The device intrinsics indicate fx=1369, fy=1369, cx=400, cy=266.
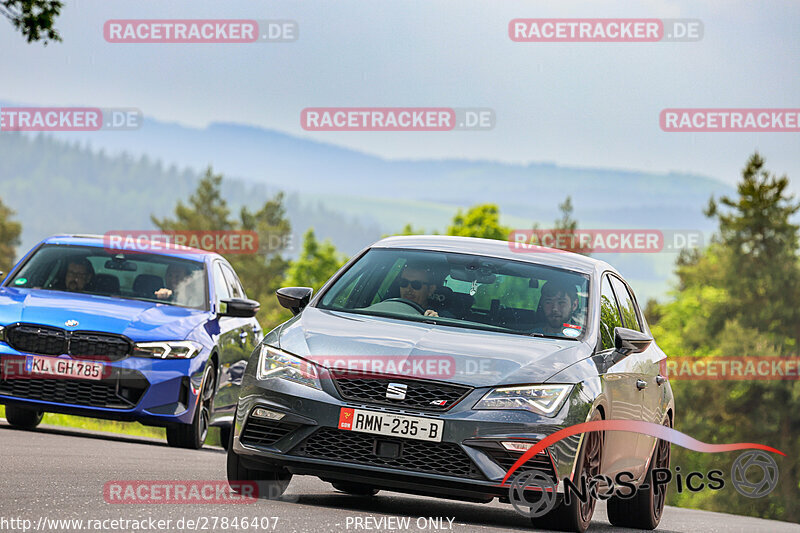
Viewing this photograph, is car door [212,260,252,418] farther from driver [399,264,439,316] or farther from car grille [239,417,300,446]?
car grille [239,417,300,446]

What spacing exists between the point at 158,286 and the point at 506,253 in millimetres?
5877

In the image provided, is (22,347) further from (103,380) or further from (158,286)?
(158,286)

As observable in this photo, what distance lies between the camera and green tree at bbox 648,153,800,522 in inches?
2687

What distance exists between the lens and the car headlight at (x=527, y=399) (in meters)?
7.57

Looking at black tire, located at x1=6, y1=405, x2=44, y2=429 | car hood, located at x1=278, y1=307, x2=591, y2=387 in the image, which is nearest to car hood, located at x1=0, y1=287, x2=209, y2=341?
black tire, located at x1=6, y1=405, x2=44, y2=429

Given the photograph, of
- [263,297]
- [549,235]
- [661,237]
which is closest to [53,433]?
[661,237]

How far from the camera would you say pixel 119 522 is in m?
6.79

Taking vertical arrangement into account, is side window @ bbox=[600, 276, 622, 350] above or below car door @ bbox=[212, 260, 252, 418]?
above

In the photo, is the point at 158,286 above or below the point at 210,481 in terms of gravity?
above

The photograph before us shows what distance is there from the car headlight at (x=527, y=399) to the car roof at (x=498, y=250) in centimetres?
183

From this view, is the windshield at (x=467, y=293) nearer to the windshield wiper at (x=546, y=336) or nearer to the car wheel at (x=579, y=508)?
the windshield wiper at (x=546, y=336)

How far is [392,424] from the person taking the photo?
7523 millimetres

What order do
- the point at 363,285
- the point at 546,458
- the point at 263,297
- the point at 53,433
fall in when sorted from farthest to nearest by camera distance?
the point at 263,297 → the point at 53,433 → the point at 363,285 → the point at 546,458

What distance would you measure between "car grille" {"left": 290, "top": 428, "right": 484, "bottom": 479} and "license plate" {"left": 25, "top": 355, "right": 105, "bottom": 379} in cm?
549
